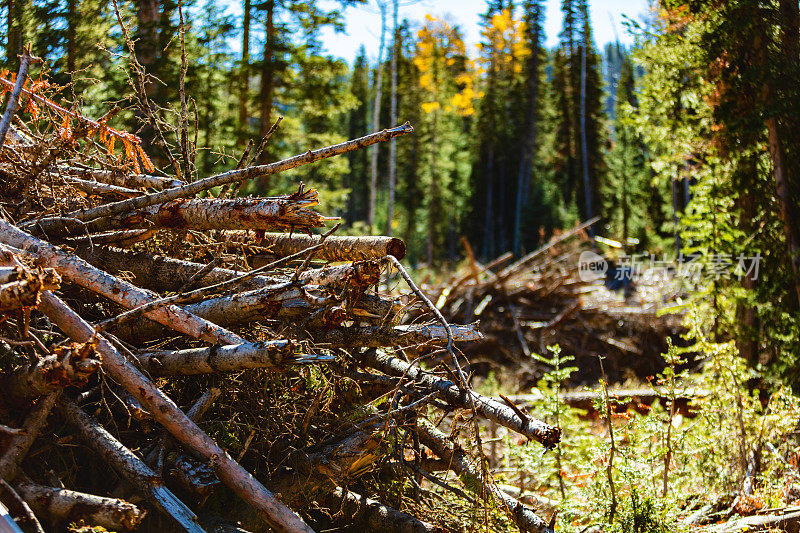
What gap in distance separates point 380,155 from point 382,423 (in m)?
42.6

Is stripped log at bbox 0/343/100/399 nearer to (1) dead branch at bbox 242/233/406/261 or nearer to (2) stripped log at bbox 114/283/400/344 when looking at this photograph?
(2) stripped log at bbox 114/283/400/344

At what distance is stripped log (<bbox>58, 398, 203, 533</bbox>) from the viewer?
2590 millimetres

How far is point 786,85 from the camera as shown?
645 cm

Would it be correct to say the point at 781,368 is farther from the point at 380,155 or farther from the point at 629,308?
the point at 380,155

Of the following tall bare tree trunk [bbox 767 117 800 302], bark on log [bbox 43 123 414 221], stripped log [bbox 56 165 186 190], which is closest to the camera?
bark on log [bbox 43 123 414 221]

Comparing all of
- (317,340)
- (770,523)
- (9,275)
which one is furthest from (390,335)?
(770,523)

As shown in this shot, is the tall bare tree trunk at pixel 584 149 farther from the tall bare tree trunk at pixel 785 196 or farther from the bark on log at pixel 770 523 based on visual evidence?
the bark on log at pixel 770 523

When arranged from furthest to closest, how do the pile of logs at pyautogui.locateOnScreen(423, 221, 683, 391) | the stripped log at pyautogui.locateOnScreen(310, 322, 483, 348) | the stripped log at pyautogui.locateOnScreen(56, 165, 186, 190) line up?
the pile of logs at pyautogui.locateOnScreen(423, 221, 683, 391) → the stripped log at pyautogui.locateOnScreen(56, 165, 186, 190) → the stripped log at pyautogui.locateOnScreen(310, 322, 483, 348)

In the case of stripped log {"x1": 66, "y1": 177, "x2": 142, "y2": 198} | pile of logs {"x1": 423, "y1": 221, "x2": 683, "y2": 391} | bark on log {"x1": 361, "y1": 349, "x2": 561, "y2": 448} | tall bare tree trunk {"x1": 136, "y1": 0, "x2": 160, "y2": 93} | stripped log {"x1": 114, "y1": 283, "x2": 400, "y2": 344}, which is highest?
tall bare tree trunk {"x1": 136, "y1": 0, "x2": 160, "y2": 93}

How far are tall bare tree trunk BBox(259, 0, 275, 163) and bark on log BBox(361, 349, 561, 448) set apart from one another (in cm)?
887

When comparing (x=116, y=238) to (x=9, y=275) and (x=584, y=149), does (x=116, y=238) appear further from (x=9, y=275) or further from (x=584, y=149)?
(x=584, y=149)

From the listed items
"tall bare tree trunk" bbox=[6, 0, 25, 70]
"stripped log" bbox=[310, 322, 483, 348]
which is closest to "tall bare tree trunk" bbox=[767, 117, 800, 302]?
"stripped log" bbox=[310, 322, 483, 348]

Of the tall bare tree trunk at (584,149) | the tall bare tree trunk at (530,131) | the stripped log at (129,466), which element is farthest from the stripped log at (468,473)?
the tall bare tree trunk at (530,131)

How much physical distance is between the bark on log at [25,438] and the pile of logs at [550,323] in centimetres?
824
